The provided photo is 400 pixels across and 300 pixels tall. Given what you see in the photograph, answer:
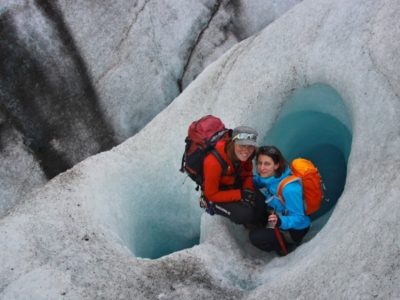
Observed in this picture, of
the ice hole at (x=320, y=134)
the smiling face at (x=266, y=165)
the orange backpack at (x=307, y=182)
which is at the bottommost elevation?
the ice hole at (x=320, y=134)

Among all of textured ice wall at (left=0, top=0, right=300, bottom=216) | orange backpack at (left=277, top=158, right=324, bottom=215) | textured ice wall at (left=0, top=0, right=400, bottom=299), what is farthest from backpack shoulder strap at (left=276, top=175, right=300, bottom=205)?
textured ice wall at (left=0, top=0, right=300, bottom=216)

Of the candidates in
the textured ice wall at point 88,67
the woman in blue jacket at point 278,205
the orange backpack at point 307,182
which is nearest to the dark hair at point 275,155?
the woman in blue jacket at point 278,205

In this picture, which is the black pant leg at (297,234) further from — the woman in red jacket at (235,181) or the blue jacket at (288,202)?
the woman in red jacket at (235,181)

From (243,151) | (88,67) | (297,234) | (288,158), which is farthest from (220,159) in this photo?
(88,67)

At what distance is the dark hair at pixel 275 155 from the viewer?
456cm

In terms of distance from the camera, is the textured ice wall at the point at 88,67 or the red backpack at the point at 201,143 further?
the textured ice wall at the point at 88,67

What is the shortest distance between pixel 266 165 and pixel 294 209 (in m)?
Answer: 0.46

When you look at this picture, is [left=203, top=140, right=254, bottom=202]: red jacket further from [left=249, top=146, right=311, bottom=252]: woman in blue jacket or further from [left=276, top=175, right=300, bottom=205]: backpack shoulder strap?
[left=276, top=175, right=300, bottom=205]: backpack shoulder strap

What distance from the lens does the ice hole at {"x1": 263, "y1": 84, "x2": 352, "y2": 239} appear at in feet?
18.1

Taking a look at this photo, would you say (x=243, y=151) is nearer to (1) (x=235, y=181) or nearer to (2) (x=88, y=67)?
(1) (x=235, y=181)

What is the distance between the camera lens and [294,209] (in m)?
4.59

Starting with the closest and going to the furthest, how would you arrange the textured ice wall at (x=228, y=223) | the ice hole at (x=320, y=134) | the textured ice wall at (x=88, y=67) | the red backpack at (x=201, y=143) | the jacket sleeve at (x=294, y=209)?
the textured ice wall at (x=228, y=223) → the jacket sleeve at (x=294, y=209) → the red backpack at (x=201, y=143) → the ice hole at (x=320, y=134) → the textured ice wall at (x=88, y=67)

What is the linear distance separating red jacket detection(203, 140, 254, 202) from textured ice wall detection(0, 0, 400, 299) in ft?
1.46

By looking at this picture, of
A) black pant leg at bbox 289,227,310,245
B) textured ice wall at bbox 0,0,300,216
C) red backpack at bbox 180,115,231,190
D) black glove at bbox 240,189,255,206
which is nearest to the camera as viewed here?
red backpack at bbox 180,115,231,190
